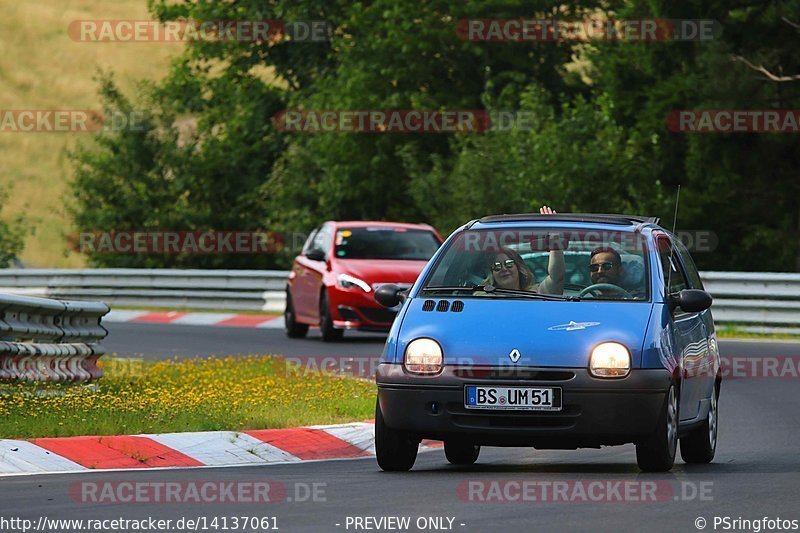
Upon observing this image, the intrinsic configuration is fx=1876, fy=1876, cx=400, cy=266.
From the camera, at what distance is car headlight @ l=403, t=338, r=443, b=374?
35.3 feet

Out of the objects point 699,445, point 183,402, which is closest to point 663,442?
point 699,445

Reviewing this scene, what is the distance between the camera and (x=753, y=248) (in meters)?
36.3

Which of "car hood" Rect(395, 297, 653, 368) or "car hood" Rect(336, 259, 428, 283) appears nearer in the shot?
"car hood" Rect(395, 297, 653, 368)

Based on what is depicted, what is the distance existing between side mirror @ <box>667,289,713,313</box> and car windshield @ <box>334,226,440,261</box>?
14.4 meters

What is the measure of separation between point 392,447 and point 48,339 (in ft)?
17.6

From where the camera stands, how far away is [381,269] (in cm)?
2502

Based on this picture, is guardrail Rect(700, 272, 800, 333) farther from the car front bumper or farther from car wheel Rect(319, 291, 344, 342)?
the car front bumper
